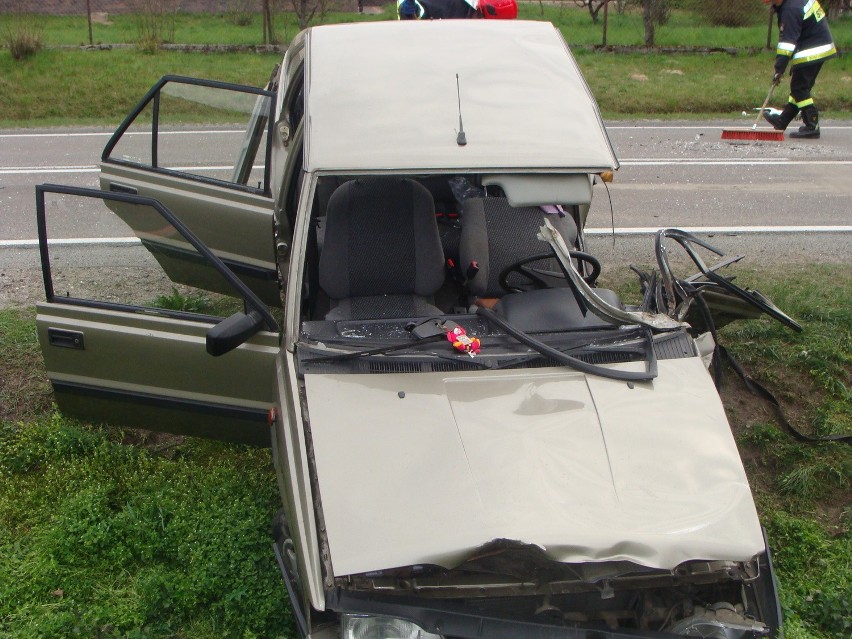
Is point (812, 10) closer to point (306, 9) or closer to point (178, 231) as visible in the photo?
point (178, 231)

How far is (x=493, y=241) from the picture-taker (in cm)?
441

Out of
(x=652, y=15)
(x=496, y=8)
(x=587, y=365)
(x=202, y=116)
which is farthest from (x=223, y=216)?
(x=652, y=15)

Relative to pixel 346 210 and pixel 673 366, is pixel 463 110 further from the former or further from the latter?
pixel 673 366

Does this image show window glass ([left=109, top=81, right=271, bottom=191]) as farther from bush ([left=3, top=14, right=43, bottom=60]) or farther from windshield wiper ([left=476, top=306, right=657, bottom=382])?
bush ([left=3, top=14, right=43, bottom=60])

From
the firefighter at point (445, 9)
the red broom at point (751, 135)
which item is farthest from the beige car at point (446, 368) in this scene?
the red broom at point (751, 135)

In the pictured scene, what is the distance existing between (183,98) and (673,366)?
3.45m

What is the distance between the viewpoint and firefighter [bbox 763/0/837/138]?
36.1ft

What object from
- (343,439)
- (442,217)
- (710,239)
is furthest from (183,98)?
(710,239)

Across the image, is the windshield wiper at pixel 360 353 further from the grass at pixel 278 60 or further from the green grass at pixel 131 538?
the grass at pixel 278 60

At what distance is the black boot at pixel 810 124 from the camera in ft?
37.8

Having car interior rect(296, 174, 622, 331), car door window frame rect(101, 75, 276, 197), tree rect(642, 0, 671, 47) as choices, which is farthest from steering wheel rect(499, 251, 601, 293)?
tree rect(642, 0, 671, 47)

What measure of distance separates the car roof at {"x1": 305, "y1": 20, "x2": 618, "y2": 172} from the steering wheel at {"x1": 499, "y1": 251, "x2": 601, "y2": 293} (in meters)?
0.60

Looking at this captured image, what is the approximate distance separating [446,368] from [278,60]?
45.3 feet

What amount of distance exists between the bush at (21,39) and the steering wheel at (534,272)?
46.3 feet
